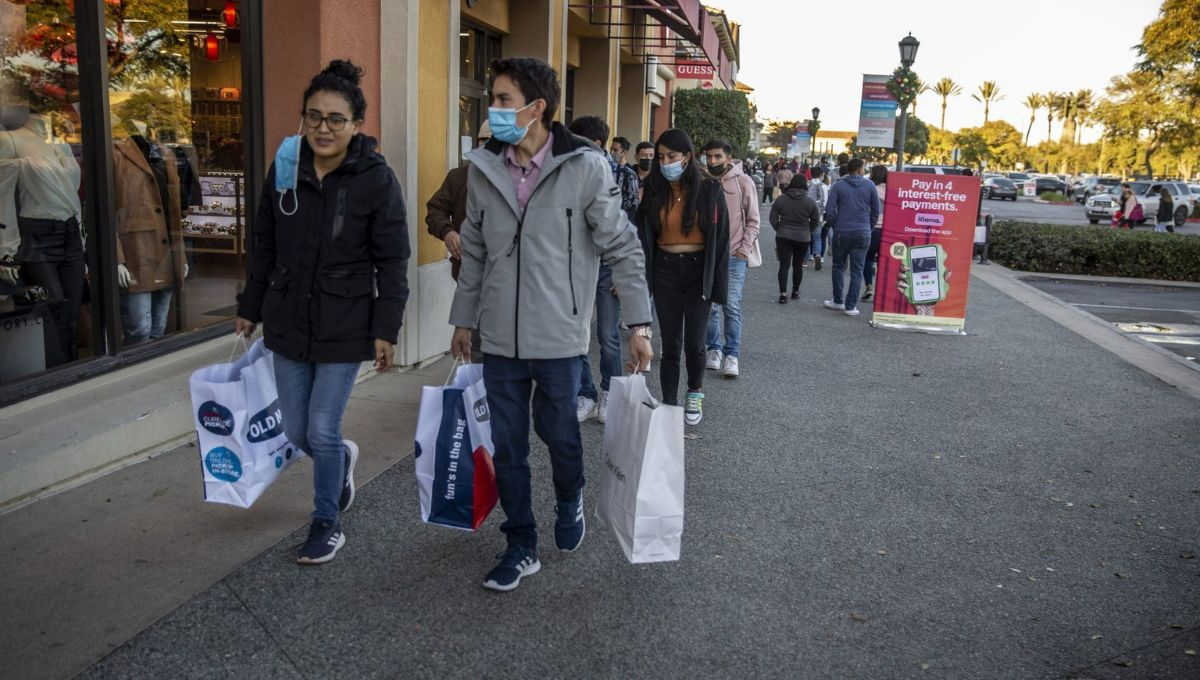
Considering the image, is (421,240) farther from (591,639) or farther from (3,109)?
(591,639)

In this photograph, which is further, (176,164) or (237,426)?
(176,164)

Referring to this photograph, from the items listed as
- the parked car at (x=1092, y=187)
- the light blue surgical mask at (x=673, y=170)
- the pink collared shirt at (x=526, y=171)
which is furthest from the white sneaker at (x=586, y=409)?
the parked car at (x=1092, y=187)

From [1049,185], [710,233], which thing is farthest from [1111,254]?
[1049,185]

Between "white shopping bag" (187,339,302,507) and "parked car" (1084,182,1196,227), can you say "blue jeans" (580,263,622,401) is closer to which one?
"white shopping bag" (187,339,302,507)

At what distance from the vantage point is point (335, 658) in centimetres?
332

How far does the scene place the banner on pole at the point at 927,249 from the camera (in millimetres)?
10703

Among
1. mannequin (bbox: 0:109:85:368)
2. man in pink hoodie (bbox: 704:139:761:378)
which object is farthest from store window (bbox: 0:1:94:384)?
man in pink hoodie (bbox: 704:139:761:378)

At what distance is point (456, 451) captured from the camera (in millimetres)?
3846

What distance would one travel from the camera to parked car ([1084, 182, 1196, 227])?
35719 mm

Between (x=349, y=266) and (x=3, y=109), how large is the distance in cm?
261

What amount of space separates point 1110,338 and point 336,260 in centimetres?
Answer: 996

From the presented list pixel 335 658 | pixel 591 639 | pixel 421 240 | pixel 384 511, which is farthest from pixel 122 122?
pixel 591 639

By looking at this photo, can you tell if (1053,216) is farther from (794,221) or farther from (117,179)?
(117,179)

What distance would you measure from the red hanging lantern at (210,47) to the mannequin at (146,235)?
2.48ft
